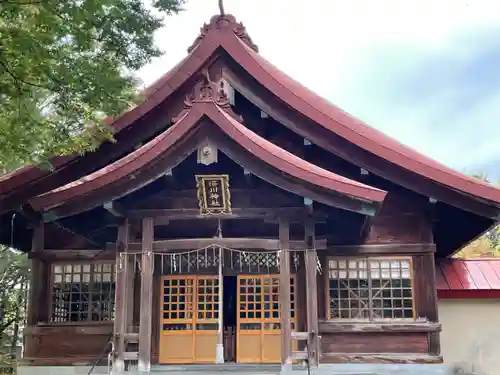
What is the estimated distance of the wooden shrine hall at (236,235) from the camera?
30.6 feet

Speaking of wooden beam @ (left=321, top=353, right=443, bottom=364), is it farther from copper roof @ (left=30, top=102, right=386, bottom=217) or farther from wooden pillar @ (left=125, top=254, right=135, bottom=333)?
copper roof @ (left=30, top=102, right=386, bottom=217)

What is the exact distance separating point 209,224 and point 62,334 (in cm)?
328

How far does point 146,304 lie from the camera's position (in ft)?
30.0

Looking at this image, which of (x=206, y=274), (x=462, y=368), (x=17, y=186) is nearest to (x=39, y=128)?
(x=17, y=186)

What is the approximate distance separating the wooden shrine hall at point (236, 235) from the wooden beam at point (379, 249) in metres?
0.02

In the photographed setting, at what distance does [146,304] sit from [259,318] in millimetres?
2633

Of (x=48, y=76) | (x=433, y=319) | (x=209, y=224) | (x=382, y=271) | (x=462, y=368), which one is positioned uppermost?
(x=48, y=76)

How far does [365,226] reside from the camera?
10.1m

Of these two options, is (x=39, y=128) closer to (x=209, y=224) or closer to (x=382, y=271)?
(x=209, y=224)

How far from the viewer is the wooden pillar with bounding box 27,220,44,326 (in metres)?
11.2

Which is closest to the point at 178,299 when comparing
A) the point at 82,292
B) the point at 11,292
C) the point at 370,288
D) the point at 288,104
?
the point at 82,292

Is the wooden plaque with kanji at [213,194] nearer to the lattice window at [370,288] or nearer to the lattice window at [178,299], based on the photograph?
the lattice window at [178,299]

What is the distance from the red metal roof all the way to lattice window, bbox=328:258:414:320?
2075 millimetres

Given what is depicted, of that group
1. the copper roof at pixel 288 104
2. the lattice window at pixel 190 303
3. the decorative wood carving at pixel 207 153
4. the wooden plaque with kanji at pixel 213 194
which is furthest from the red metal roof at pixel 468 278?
the decorative wood carving at pixel 207 153
